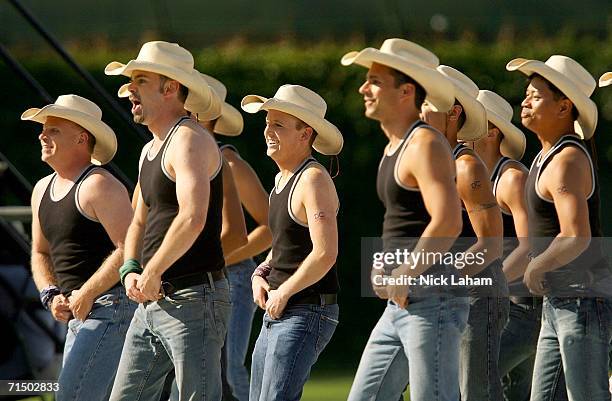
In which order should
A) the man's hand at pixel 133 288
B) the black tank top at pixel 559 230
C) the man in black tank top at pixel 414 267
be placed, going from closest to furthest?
the man in black tank top at pixel 414 267 → the man's hand at pixel 133 288 → the black tank top at pixel 559 230

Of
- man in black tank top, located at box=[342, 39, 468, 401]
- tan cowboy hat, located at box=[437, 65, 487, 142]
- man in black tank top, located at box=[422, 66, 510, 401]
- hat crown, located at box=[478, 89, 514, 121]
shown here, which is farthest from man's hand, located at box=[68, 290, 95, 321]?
hat crown, located at box=[478, 89, 514, 121]

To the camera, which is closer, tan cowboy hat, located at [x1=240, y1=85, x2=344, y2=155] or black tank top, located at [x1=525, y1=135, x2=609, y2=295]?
black tank top, located at [x1=525, y1=135, x2=609, y2=295]

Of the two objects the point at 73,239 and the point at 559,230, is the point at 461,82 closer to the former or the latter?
the point at 559,230

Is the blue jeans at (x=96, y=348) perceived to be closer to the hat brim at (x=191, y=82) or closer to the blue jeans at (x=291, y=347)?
the blue jeans at (x=291, y=347)

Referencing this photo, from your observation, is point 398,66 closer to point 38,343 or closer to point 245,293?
point 245,293

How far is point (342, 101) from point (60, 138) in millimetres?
5922

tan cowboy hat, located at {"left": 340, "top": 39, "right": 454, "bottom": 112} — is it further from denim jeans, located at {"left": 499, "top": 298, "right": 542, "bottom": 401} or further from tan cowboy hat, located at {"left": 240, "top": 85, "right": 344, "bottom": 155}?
denim jeans, located at {"left": 499, "top": 298, "right": 542, "bottom": 401}

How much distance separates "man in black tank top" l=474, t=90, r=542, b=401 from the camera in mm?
6762

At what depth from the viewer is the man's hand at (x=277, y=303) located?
5754 mm

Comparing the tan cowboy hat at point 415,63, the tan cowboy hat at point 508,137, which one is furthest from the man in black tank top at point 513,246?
the tan cowboy hat at point 415,63

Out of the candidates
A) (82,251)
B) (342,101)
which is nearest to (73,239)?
(82,251)

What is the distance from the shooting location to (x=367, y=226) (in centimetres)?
1216

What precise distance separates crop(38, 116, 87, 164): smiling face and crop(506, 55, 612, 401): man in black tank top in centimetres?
202

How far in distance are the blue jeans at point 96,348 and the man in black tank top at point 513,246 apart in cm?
175
